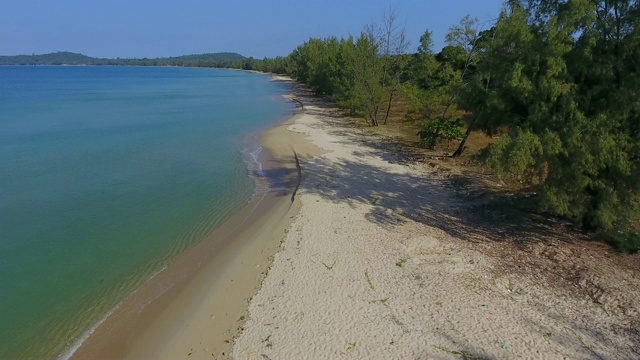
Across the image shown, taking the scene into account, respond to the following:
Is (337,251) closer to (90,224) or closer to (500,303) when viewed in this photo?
(500,303)

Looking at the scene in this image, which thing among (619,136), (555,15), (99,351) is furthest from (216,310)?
(555,15)

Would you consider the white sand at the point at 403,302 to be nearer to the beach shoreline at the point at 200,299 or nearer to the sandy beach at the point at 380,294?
the sandy beach at the point at 380,294

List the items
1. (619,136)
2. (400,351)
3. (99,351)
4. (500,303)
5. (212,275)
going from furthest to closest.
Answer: (212,275) < (619,136) < (500,303) < (99,351) < (400,351)

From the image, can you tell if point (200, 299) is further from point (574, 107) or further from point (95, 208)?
point (574, 107)

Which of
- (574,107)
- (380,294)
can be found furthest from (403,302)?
(574,107)

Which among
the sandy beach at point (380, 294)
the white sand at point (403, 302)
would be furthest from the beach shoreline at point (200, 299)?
→ the white sand at point (403, 302)

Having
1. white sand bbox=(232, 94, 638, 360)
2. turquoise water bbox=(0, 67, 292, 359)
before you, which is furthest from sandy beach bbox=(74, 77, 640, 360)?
turquoise water bbox=(0, 67, 292, 359)
